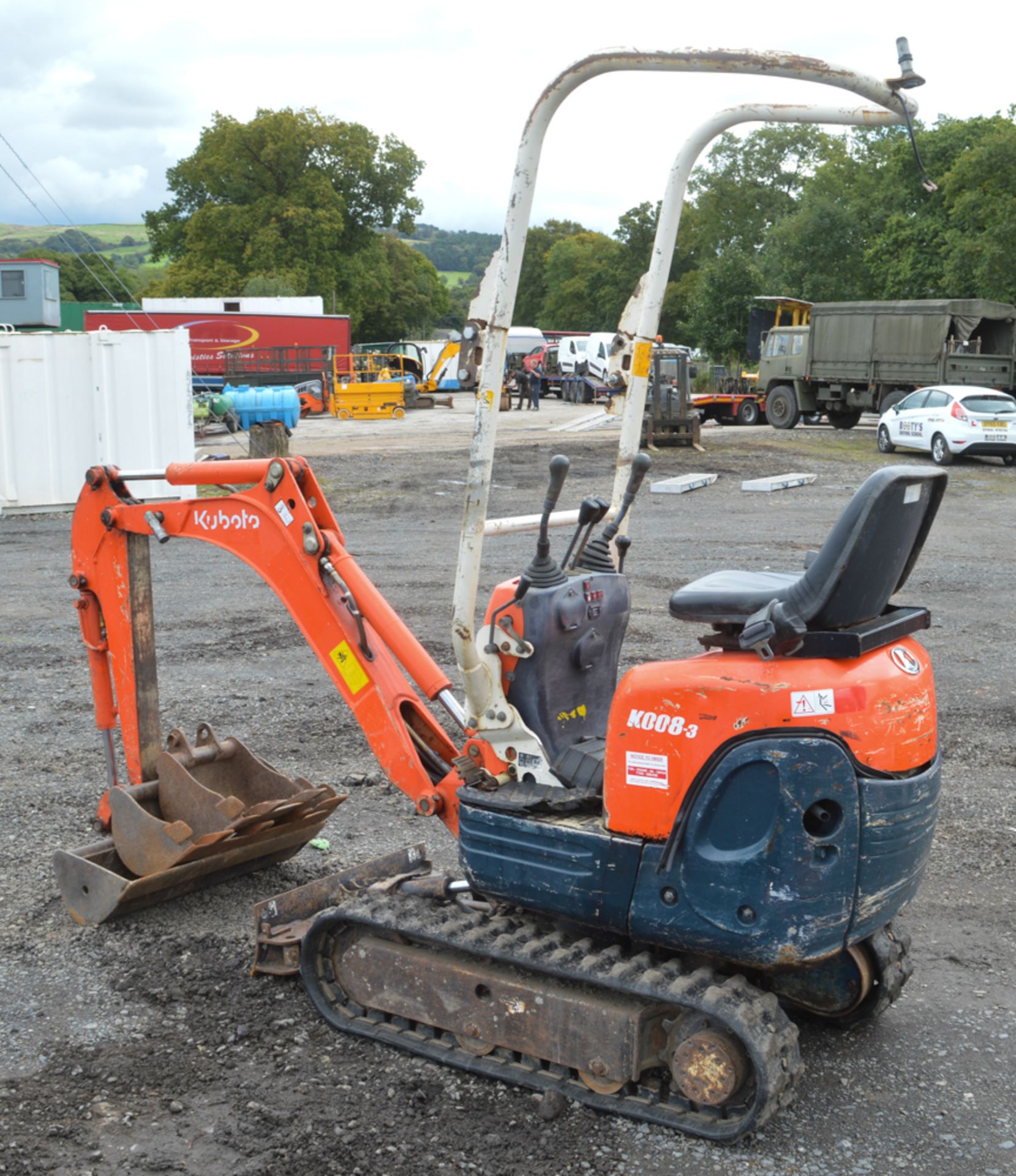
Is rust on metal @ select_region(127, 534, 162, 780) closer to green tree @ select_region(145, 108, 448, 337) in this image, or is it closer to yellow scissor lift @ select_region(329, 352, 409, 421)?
yellow scissor lift @ select_region(329, 352, 409, 421)

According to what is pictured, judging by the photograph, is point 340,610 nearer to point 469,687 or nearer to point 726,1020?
point 469,687

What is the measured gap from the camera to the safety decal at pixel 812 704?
10.7 ft

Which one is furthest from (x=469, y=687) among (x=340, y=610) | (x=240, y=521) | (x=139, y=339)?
(x=139, y=339)

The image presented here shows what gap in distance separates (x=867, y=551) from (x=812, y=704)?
17.0 inches

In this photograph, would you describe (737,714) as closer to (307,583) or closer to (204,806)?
(307,583)

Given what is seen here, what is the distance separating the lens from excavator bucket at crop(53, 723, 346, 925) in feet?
15.6

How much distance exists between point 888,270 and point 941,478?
43.3m

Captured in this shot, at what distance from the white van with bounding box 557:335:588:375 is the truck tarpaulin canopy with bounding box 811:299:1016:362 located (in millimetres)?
17572

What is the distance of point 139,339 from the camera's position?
1634cm

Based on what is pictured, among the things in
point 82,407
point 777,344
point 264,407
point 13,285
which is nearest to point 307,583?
point 82,407

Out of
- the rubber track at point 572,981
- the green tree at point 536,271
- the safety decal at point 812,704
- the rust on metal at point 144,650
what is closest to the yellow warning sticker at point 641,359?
the safety decal at point 812,704

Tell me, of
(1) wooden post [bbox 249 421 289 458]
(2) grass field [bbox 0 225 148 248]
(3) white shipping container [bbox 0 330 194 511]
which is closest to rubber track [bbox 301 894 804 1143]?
(3) white shipping container [bbox 0 330 194 511]

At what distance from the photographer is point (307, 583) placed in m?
4.53

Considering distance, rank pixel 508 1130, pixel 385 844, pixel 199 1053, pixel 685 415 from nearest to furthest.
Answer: pixel 508 1130
pixel 199 1053
pixel 385 844
pixel 685 415
